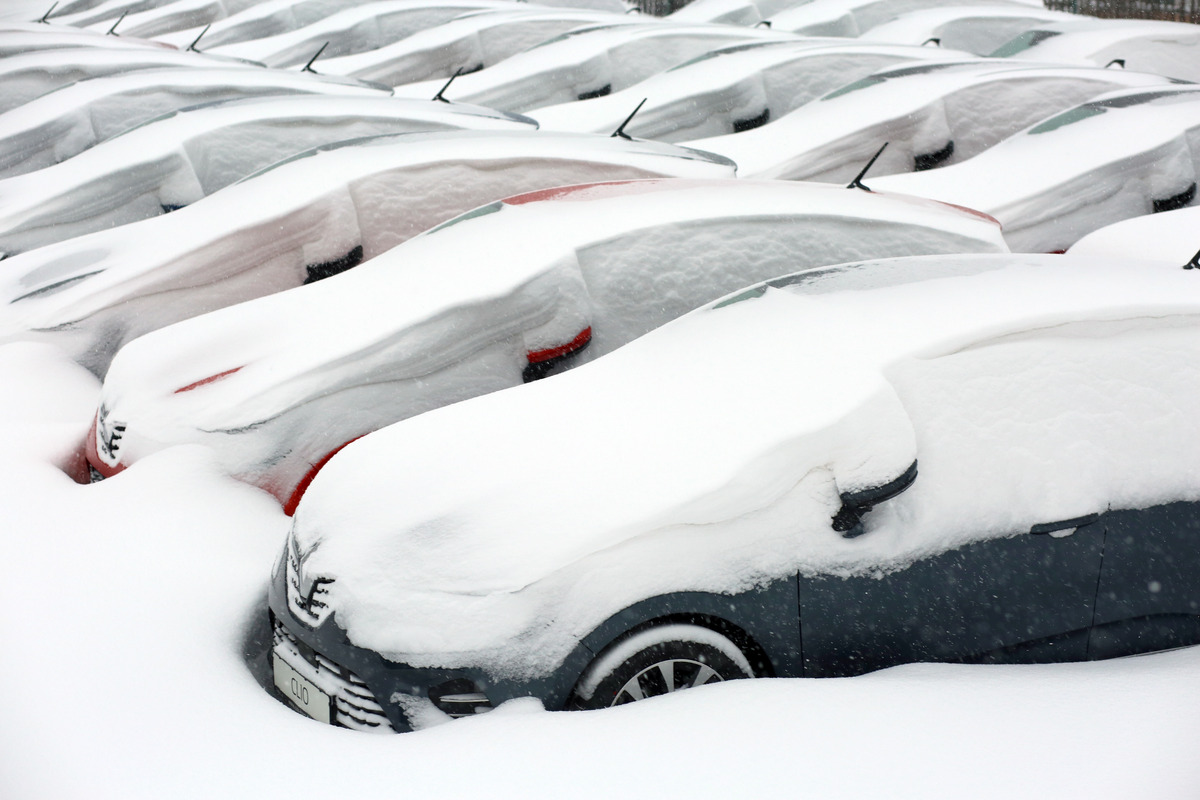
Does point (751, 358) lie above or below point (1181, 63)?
above

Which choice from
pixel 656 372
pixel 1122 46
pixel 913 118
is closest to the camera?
pixel 656 372

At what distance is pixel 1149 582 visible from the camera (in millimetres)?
2457

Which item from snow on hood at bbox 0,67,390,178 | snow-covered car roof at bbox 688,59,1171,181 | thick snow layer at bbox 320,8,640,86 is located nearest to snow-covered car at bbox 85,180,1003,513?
snow-covered car roof at bbox 688,59,1171,181

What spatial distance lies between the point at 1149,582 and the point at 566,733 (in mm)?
1532

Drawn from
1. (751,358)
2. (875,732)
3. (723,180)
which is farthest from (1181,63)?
(875,732)

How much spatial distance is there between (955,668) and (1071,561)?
408mm

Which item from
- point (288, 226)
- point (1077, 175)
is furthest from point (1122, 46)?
point (288, 226)

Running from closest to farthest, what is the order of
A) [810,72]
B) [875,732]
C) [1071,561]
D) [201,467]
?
1. [875,732]
2. [1071,561]
3. [201,467]
4. [810,72]

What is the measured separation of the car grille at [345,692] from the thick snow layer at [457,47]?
28.5 ft

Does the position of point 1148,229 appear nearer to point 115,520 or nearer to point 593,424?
point 593,424

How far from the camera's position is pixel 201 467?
3.37 meters

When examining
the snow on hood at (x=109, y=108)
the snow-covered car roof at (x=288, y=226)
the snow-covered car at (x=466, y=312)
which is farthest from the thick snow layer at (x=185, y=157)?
the snow-covered car at (x=466, y=312)

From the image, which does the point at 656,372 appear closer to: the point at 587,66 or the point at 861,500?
the point at 861,500

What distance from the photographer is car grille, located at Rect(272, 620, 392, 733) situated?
2.26m
